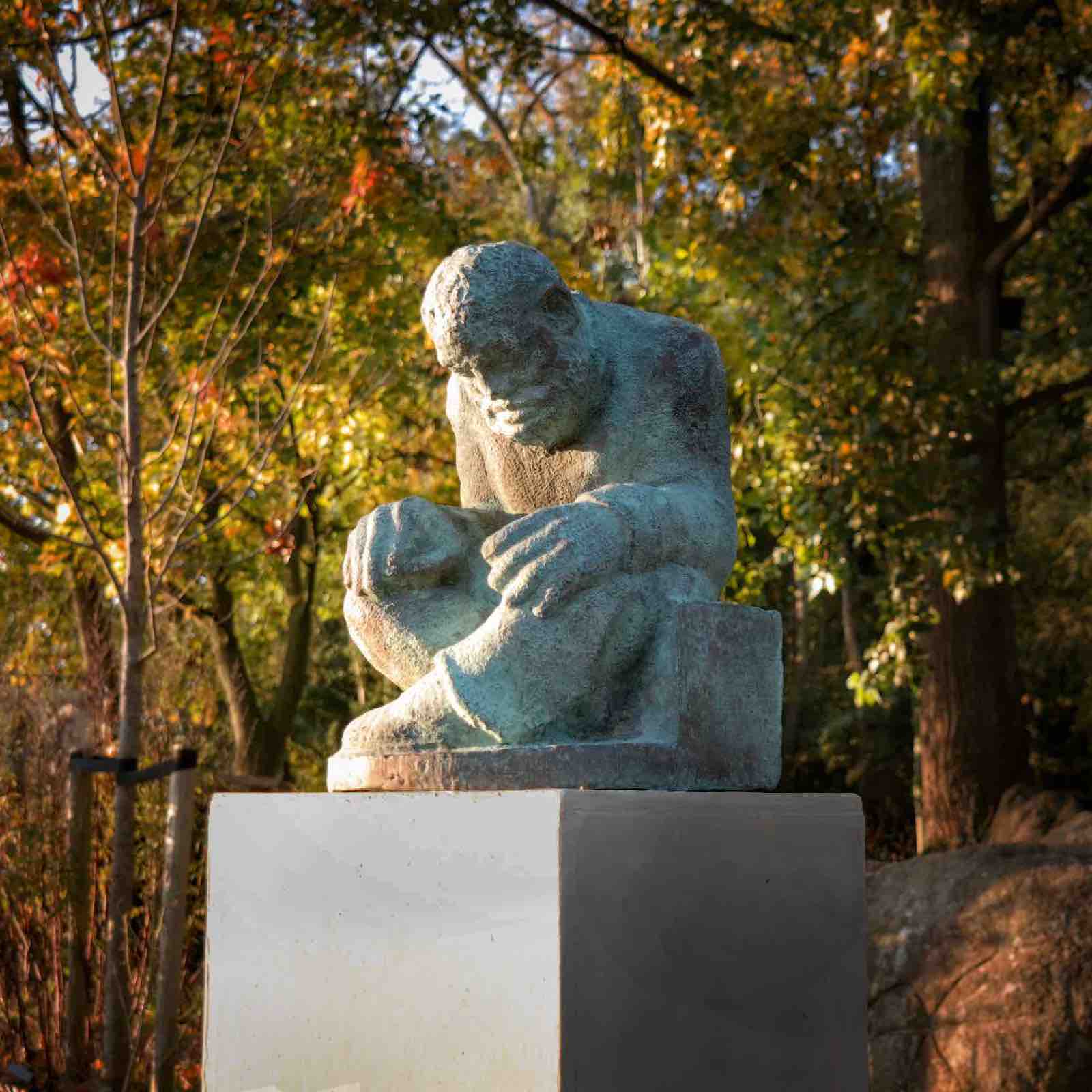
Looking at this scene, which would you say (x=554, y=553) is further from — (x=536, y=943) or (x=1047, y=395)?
(x=1047, y=395)

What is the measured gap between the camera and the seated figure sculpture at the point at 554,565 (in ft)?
9.39

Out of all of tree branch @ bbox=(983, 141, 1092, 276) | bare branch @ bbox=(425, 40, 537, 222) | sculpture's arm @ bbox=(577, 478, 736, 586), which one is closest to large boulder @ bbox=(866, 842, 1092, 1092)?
sculpture's arm @ bbox=(577, 478, 736, 586)

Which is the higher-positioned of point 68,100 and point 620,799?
point 68,100

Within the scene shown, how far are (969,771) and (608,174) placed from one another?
16.1ft

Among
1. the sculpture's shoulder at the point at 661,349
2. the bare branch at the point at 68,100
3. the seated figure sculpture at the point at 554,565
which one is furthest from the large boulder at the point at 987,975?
the bare branch at the point at 68,100

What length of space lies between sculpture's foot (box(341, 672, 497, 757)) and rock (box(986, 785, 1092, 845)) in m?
4.67

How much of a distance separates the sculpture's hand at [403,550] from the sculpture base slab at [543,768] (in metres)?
0.36

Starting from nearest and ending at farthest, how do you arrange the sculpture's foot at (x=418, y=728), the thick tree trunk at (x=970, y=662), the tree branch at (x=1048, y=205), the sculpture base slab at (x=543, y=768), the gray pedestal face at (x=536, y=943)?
the gray pedestal face at (x=536, y=943), the sculpture base slab at (x=543, y=768), the sculpture's foot at (x=418, y=728), the thick tree trunk at (x=970, y=662), the tree branch at (x=1048, y=205)

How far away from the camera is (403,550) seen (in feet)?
10.1

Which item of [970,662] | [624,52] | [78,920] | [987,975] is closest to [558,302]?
[987,975]

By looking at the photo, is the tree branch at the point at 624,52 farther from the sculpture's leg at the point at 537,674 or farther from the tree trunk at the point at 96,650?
the sculpture's leg at the point at 537,674

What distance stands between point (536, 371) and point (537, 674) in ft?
2.02

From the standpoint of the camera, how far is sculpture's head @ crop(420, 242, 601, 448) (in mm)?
2977

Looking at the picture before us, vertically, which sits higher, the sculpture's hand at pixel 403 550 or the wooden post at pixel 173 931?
the sculpture's hand at pixel 403 550
